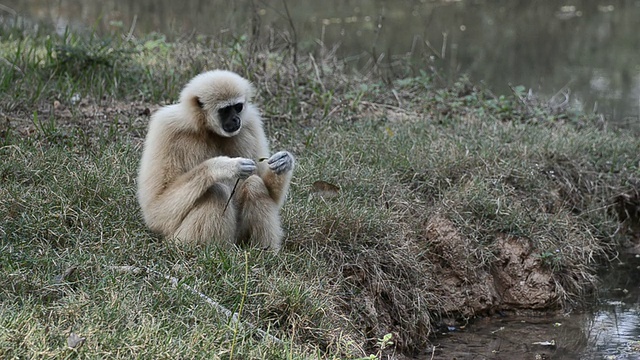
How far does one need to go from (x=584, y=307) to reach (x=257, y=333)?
3.00 metres

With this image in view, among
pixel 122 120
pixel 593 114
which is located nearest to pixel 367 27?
pixel 593 114

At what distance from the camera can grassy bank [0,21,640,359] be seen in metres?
4.18

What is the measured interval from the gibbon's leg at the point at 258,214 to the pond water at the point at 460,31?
4.02 m

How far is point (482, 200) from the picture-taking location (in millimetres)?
6348

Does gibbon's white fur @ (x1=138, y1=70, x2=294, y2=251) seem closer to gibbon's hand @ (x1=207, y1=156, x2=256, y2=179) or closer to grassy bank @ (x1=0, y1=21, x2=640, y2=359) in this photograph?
gibbon's hand @ (x1=207, y1=156, x2=256, y2=179)

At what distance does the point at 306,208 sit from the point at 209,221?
982 millimetres

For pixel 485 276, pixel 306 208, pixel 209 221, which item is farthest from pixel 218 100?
pixel 485 276

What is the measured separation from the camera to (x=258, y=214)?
16.2 feet

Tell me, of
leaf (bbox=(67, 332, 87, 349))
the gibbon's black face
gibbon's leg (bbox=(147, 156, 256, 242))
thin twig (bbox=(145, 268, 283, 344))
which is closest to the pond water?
the gibbon's black face

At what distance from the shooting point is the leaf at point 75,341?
11.9 ft

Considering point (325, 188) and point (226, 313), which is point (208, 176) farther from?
point (325, 188)

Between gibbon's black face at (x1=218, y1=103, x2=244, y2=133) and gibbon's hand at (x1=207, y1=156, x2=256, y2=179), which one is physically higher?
gibbon's black face at (x1=218, y1=103, x2=244, y2=133)

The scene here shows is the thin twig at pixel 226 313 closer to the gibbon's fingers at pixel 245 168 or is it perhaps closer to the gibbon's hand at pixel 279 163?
the gibbon's fingers at pixel 245 168

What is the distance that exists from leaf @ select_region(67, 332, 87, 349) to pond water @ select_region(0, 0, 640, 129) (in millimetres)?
5421
